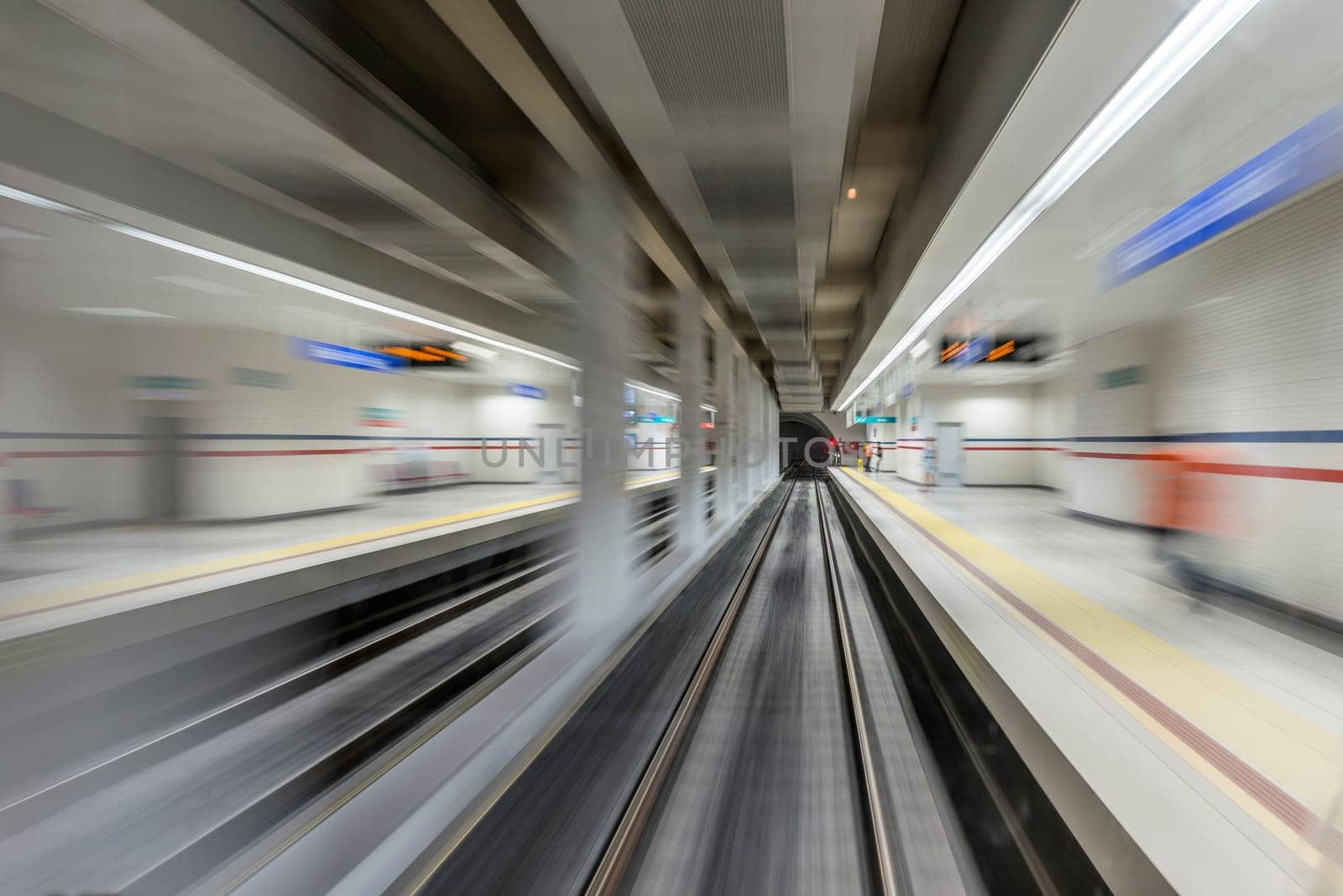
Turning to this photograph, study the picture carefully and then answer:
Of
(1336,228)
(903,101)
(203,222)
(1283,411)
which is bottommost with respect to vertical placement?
(1283,411)

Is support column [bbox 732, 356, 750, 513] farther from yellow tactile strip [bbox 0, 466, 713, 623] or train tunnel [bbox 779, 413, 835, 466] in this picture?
train tunnel [bbox 779, 413, 835, 466]

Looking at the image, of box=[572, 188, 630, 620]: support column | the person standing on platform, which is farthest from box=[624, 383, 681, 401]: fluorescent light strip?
the person standing on platform

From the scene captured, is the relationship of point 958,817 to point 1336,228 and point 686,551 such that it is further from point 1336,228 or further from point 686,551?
point 686,551

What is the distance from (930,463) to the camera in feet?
49.9

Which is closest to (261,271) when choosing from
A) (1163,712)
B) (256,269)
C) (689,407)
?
(256,269)

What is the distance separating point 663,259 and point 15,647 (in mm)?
5421

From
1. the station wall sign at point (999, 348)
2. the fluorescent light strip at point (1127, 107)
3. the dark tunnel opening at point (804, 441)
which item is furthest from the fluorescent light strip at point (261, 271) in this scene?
the dark tunnel opening at point (804, 441)

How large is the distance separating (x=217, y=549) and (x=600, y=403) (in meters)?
3.02

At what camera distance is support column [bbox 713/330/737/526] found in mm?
10531

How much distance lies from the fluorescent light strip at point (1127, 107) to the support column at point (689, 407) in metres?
3.37

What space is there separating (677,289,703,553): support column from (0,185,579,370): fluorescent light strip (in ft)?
5.58

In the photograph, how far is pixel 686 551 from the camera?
7566 millimetres

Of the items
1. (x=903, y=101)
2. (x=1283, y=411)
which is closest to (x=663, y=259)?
(x=903, y=101)

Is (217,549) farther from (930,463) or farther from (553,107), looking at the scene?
(930,463)
